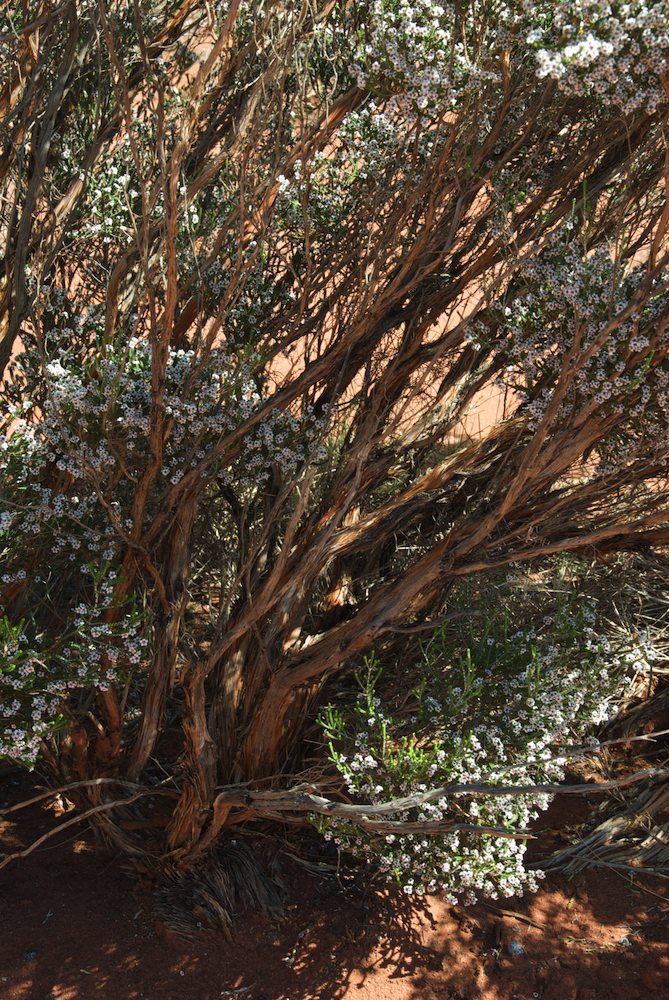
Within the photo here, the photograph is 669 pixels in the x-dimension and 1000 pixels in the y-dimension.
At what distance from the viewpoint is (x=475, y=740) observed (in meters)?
3.91

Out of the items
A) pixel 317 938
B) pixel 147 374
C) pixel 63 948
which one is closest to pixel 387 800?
pixel 317 938

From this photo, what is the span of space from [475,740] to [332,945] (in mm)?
Answer: 1238

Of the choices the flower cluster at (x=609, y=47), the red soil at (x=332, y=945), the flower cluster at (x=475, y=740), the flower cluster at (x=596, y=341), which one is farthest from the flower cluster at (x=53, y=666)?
the flower cluster at (x=609, y=47)

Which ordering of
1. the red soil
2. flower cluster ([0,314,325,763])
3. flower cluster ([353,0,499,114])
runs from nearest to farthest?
1. flower cluster ([353,0,499,114])
2. flower cluster ([0,314,325,763])
3. the red soil

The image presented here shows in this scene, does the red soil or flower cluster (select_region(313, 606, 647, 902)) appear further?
the red soil

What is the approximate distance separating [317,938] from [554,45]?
12.1ft

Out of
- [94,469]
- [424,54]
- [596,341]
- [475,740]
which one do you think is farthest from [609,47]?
[475,740]

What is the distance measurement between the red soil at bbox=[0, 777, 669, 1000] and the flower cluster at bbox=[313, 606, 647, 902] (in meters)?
0.26

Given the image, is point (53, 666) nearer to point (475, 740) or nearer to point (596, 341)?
point (475, 740)

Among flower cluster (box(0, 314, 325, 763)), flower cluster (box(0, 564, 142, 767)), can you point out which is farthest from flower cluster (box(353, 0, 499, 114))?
flower cluster (box(0, 564, 142, 767))

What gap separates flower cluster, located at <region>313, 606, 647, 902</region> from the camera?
3.93 meters

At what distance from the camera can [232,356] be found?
455cm

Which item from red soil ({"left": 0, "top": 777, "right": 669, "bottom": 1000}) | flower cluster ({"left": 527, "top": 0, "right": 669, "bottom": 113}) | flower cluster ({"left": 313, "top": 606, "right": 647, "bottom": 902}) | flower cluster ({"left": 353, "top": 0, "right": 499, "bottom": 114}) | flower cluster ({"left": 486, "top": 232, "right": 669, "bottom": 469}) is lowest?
red soil ({"left": 0, "top": 777, "right": 669, "bottom": 1000})

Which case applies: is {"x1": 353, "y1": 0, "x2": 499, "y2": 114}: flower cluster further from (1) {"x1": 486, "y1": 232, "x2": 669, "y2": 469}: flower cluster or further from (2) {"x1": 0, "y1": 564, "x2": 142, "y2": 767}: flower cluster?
(2) {"x1": 0, "y1": 564, "x2": 142, "y2": 767}: flower cluster
